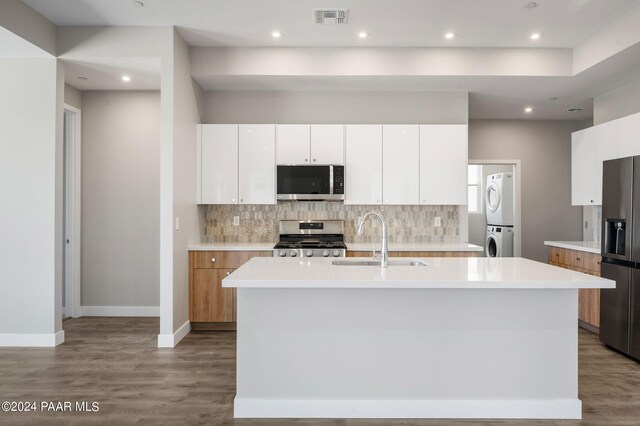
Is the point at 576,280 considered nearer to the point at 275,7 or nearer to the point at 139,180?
the point at 275,7

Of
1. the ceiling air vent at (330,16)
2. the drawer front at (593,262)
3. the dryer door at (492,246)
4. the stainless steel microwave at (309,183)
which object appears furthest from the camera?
A: the dryer door at (492,246)

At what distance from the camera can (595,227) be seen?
537cm

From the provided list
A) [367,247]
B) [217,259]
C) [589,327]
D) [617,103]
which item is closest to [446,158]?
[367,247]

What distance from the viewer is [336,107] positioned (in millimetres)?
5023

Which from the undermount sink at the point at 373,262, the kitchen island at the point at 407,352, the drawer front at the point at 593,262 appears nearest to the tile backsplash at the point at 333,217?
the drawer front at the point at 593,262

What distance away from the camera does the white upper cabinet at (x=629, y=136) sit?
4.03 meters

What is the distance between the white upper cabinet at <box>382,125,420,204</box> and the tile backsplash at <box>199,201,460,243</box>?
13.2 inches

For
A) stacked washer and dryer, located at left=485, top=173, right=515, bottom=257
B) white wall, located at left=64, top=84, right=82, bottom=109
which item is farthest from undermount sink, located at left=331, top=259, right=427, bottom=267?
stacked washer and dryer, located at left=485, top=173, right=515, bottom=257

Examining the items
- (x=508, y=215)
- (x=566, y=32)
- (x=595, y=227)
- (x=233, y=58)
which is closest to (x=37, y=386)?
(x=233, y=58)

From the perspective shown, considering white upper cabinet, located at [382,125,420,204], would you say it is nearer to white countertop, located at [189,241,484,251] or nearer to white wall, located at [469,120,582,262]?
white countertop, located at [189,241,484,251]

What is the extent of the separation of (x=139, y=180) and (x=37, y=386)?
260 centimetres

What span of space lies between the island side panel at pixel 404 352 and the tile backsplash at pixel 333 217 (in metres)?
2.48

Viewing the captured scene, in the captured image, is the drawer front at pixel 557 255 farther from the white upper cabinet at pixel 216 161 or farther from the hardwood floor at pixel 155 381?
the white upper cabinet at pixel 216 161

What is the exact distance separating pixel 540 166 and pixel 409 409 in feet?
16.7
